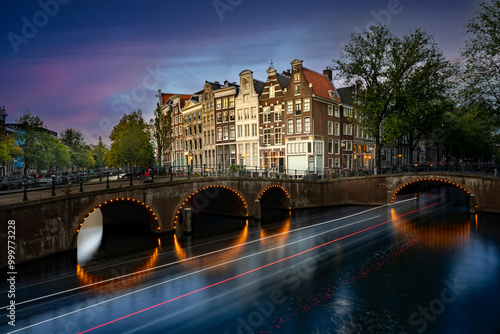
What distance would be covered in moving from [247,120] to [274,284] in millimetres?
40867

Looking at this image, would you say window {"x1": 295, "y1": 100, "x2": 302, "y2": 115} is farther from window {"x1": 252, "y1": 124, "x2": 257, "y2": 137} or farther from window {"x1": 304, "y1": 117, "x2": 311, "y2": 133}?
window {"x1": 252, "y1": 124, "x2": 257, "y2": 137}

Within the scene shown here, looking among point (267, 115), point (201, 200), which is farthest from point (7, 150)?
point (267, 115)

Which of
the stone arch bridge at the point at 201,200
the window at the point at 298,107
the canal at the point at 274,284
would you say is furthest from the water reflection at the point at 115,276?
the window at the point at 298,107

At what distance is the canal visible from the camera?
12.5m

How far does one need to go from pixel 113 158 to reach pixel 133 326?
58.6 m

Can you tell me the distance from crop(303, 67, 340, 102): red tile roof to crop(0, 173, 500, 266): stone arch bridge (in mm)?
15768

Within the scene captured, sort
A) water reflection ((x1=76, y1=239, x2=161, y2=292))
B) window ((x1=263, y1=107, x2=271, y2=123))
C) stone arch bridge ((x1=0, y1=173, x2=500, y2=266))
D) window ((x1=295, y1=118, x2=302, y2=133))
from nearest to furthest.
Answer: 1. water reflection ((x1=76, y1=239, x2=161, y2=292))
2. stone arch bridge ((x1=0, y1=173, x2=500, y2=266))
3. window ((x1=295, y1=118, x2=302, y2=133))
4. window ((x1=263, y1=107, x2=271, y2=123))

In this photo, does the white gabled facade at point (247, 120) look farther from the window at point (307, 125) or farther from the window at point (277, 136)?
the window at point (307, 125)

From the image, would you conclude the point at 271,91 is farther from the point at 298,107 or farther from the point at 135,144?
the point at 135,144

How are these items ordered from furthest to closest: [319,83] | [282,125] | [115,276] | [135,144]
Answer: [135,144] < [319,83] < [282,125] < [115,276]

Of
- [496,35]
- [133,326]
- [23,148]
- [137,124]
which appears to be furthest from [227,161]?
[133,326]

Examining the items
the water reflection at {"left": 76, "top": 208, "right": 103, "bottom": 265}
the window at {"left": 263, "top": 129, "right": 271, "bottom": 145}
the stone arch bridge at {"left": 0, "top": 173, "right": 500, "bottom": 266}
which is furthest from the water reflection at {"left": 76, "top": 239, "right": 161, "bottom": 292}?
the window at {"left": 263, "top": 129, "right": 271, "bottom": 145}

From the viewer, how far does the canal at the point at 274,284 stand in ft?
41.1

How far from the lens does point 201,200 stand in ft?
129
